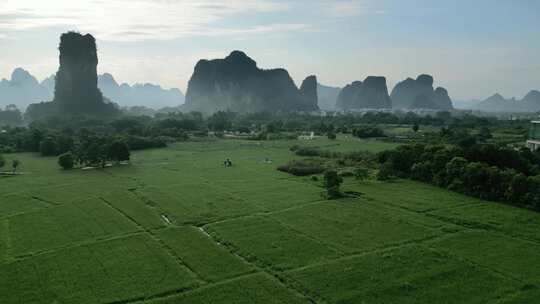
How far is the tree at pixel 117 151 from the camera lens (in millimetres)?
49438

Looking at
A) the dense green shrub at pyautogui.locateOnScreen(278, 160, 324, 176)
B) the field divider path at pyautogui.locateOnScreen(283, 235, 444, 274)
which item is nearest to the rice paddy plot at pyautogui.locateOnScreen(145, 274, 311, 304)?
the field divider path at pyautogui.locateOnScreen(283, 235, 444, 274)

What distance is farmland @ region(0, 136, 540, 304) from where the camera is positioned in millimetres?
17578

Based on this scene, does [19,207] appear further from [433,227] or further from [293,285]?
[433,227]

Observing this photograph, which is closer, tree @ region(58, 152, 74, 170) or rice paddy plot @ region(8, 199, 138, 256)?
Result: rice paddy plot @ region(8, 199, 138, 256)

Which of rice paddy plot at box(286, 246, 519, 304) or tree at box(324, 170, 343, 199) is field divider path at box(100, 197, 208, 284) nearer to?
rice paddy plot at box(286, 246, 519, 304)

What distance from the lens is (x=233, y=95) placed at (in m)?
192

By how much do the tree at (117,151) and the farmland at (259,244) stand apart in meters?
11.6

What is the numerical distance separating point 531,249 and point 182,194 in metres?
21.8

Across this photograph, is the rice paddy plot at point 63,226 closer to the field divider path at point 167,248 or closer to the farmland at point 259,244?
the farmland at point 259,244

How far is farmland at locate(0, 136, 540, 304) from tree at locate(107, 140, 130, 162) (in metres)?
11.6

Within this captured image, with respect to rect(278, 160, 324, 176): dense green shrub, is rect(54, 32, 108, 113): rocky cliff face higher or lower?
higher

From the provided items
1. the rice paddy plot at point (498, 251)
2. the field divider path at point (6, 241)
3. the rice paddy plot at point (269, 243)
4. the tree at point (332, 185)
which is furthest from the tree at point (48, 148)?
the rice paddy plot at point (498, 251)

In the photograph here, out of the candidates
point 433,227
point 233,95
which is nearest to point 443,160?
point 433,227

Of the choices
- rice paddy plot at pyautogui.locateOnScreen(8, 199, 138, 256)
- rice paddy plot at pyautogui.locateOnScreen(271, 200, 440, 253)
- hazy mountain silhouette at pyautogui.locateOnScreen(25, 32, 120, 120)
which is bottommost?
rice paddy plot at pyautogui.locateOnScreen(8, 199, 138, 256)
